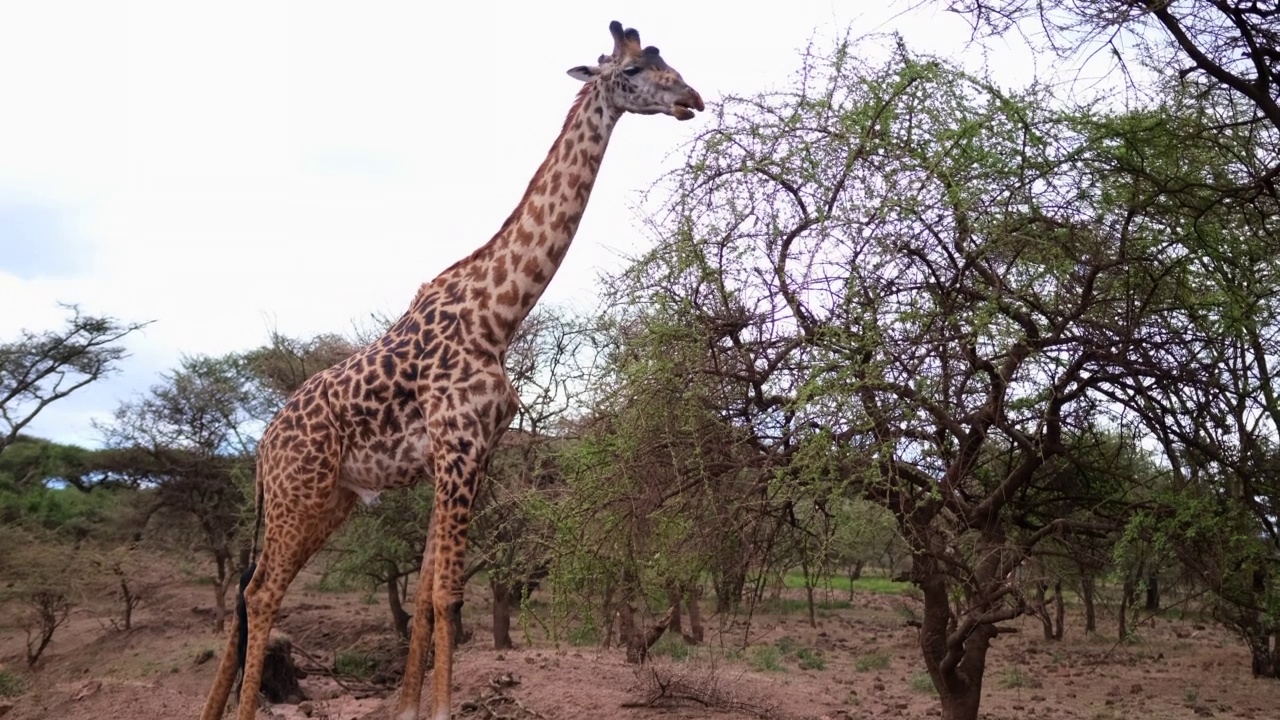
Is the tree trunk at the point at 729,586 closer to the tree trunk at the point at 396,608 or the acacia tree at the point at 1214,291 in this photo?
the acacia tree at the point at 1214,291

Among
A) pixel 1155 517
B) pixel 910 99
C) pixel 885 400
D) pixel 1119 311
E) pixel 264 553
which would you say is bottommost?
pixel 264 553

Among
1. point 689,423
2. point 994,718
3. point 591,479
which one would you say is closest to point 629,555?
point 591,479

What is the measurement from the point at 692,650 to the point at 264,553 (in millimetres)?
8722

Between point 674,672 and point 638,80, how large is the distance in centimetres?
533

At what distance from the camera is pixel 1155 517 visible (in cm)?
680

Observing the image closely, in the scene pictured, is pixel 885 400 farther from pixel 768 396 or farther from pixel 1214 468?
pixel 1214 468

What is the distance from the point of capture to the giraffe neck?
17.7 feet

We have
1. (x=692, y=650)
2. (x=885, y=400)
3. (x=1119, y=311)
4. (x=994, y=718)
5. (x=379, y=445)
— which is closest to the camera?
(x=379, y=445)

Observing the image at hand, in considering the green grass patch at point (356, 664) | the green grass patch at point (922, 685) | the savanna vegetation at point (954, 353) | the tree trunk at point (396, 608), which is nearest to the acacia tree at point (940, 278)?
the savanna vegetation at point (954, 353)

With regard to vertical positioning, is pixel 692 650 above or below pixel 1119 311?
below

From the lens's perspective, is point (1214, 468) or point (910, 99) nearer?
point (910, 99)

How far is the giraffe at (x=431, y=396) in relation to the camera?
5055 mm

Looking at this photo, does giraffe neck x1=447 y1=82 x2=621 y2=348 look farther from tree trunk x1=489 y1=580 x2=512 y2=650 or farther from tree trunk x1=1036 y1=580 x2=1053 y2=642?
tree trunk x1=489 y1=580 x2=512 y2=650

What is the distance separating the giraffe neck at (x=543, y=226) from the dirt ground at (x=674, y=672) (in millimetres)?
2895
